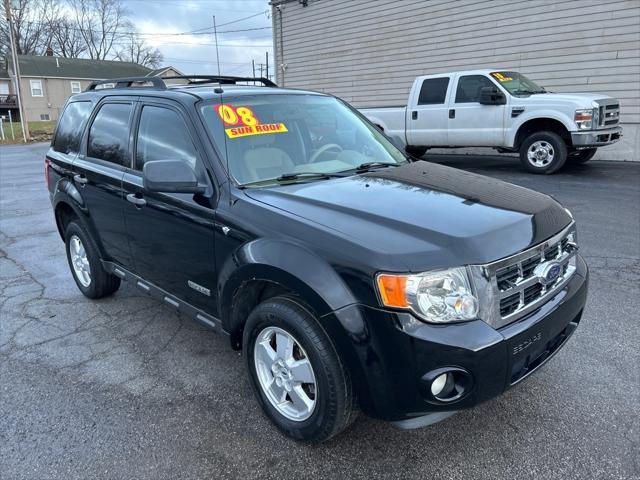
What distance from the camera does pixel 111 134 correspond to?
388cm

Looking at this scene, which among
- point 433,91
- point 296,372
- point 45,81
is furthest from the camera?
point 45,81

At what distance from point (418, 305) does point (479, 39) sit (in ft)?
42.5

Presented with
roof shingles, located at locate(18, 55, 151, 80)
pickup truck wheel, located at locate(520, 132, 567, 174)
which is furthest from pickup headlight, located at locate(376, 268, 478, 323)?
roof shingles, located at locate(18, 55, 151, 80)

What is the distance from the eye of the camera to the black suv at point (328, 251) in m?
2.12

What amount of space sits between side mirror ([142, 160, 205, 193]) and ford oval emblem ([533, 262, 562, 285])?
6.19 ft

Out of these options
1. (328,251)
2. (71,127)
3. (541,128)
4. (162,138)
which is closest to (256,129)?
(162,138)

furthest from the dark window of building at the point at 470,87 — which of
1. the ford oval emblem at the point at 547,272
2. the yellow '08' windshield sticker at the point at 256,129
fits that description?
the ford oval emblem at the point at 547,272

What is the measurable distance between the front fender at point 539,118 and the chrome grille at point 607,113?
1.76ft

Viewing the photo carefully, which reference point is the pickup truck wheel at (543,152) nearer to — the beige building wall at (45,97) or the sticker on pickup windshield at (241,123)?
the sticker on pickup windshield at (241,123)

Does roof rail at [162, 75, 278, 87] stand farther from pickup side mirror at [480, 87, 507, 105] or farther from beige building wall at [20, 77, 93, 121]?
beige building wall at [20, 77, 93, 121]

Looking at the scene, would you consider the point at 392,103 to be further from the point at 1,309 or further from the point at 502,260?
the point at 502,260

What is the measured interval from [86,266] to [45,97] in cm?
5060

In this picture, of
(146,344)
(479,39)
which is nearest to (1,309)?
Answer: (146,344)

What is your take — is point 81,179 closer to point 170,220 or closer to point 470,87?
point 170,220
